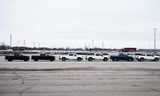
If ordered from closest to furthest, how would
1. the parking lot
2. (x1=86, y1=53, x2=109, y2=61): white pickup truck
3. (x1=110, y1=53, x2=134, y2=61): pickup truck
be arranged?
the parking lot
(x1=86, y1=53, x2=109, y2=61): white pickup truck
(x1=110, y1=53, x2=134, y2=61): pickup truck

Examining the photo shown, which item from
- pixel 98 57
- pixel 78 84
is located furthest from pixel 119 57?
pixel 78 84

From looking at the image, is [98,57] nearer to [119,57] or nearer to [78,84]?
[119,57]

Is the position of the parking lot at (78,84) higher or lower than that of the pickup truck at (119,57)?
lower

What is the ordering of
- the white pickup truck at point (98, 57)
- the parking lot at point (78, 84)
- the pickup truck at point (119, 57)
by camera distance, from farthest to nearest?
the pickup truck at point (119, 57), the white pickup truck at point (98, 57), the parking lot at point (78, 84)

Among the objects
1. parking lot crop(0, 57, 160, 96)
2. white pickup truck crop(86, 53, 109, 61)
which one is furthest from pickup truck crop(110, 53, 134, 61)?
parking lot crop(0, 57, 160, 96)

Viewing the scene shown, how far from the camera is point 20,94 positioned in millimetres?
11391

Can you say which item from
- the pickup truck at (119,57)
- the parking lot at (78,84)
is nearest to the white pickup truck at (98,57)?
the pickup truck at (119,57)

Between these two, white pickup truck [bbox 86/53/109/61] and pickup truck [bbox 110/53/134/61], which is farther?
pickup truck [bbox 110/53/134/61]

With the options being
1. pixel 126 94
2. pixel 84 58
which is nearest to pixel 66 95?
pixel 126 94

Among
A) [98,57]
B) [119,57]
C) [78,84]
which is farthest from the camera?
[98,57]

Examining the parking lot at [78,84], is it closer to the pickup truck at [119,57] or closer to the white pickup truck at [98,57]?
the white pickup truck at [98,57]

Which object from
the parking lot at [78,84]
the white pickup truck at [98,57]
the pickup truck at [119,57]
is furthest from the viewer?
the pickup truck at [119,57]

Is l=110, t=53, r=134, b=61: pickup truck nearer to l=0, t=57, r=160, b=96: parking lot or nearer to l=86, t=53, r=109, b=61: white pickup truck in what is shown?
l=86, t=53, r=109, b=61: white pickup truck

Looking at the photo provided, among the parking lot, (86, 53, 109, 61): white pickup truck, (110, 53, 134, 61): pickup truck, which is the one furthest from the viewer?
(110, 53, 134, 61): pickup truck
